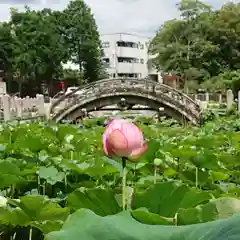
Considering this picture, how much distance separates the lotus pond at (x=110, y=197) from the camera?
2.26 ft

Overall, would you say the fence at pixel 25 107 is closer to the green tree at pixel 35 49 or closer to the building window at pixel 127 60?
the green tree at pixel 35 49

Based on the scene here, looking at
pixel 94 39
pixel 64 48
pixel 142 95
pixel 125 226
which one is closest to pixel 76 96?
pixel 142 95

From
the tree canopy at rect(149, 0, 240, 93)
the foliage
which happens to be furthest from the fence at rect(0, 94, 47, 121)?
the tree canopy at rect(149, 0, 240, 93)

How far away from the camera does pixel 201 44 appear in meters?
34.0

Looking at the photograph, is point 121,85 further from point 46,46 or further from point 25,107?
point 46,46

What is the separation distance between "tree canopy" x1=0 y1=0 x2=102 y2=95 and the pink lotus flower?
110 ft

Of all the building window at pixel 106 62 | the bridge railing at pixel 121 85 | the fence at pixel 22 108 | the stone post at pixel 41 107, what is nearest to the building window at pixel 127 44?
the building window at pixel 106 62

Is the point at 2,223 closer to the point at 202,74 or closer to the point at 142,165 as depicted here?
the point at 142,165

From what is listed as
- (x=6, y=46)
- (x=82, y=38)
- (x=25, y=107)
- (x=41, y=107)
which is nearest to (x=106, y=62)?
(x=82, y=38)

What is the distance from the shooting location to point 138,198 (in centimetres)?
106

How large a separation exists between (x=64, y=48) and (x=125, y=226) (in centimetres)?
3759

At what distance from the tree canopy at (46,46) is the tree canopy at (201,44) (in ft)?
18.5

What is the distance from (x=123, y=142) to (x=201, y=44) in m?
33.7

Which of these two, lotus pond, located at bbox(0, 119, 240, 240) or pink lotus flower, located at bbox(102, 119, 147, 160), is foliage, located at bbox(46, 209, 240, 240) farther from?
pink lotus flower, located at bbox(102, 119, 147, 160)
